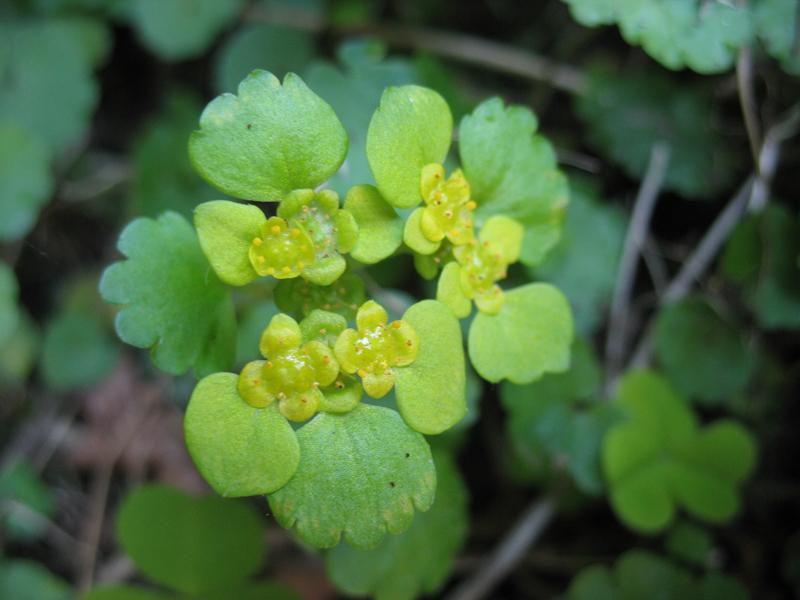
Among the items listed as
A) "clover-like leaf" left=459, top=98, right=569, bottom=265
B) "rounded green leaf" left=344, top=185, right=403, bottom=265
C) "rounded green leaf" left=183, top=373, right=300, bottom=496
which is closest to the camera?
"rounded green leaf" left=183, top=373, right=300, bottom=496

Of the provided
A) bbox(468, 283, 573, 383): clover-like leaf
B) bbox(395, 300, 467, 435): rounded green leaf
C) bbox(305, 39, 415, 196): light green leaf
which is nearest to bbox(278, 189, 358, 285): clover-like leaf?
bbox(395, 300, 467, 435): rounded green leaf

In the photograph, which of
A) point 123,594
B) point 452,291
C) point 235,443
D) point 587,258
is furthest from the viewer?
point 587,258

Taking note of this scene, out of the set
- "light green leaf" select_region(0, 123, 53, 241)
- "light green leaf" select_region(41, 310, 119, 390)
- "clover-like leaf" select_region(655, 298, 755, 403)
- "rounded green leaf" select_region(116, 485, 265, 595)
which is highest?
"clover-like leaf" select_region(655, 298, 755, 403)

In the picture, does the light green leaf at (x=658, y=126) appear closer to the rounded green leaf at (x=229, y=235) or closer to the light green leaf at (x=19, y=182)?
the rounded green leaf at (x=229, y=235)

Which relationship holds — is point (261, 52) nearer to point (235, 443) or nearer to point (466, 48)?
point (466, 48)

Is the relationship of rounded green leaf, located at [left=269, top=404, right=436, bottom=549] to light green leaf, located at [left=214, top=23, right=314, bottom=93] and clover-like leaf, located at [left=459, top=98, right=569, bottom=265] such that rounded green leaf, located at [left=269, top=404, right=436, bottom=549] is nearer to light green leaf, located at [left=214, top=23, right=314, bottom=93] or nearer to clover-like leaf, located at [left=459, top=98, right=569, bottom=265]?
clover-like leaf, located at [left=459, top=98, right=569, bottom=265]

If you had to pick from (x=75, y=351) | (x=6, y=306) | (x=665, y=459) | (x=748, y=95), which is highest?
(x=748, y=95)

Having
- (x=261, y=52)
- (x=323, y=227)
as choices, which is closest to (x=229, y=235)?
(x=323, y=227)
